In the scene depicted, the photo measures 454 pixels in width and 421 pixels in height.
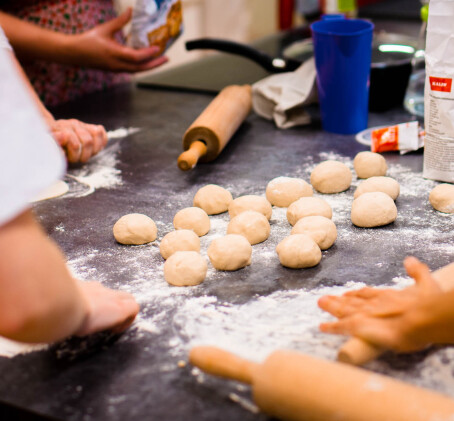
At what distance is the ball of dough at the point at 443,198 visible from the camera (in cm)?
134

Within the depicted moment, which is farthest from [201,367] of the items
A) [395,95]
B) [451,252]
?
[395,95]

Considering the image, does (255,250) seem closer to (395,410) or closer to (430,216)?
(430,216)

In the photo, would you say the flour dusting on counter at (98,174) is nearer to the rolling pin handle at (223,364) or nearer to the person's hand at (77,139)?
the person's hand at (77,139)

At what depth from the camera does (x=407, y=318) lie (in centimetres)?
78

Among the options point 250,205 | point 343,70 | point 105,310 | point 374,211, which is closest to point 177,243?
point 250,205

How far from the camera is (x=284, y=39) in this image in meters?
2.99

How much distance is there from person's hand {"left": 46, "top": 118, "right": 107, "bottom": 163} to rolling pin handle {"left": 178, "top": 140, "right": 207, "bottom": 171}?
0.30 m

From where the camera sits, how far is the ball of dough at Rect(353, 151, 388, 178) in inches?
61.4

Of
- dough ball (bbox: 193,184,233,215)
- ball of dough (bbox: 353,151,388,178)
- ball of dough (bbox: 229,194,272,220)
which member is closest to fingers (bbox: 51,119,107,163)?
dough ball (bbox: 193,184,233,215)

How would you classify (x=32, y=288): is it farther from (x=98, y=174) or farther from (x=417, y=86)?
(x=417, y=86)

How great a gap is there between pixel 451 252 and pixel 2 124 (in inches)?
37.0

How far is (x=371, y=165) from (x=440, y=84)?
0.29m

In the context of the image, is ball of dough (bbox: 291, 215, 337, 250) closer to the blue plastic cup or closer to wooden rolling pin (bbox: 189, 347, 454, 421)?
wooden rolling pin (bbox: 189, 347, 454, 421)

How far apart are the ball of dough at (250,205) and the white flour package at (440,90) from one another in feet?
1.56
